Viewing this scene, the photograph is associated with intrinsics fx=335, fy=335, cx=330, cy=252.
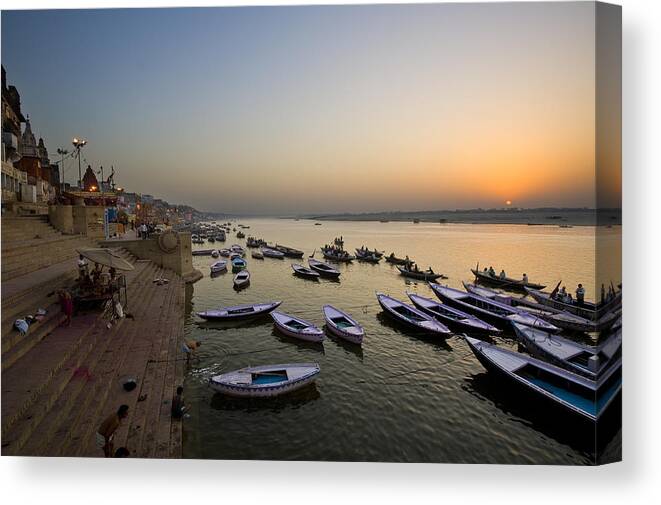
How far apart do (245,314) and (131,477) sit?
444 inches

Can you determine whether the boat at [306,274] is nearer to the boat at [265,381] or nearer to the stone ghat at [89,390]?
the boat at [265,381]

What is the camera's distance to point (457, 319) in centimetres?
1670

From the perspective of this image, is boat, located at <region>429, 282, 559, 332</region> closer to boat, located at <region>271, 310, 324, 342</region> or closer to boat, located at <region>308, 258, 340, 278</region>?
boat, located at <region>271, 310, 324, 342</region>

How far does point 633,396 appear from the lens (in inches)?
226

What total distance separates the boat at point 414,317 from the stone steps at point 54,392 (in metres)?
12.1

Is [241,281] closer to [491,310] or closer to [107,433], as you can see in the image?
[491,310]

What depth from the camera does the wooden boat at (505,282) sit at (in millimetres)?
26500

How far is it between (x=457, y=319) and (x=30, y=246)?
1838 centimetres

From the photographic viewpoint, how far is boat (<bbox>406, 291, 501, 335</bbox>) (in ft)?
52.7

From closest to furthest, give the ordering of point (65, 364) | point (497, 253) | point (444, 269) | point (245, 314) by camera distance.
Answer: point (65, 364)
point (245, 314)
point (444, 269)
point (497, 253)

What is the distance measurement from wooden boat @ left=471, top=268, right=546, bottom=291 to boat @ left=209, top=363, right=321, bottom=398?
22.3 meters

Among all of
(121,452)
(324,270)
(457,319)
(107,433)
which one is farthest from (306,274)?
(107,433)

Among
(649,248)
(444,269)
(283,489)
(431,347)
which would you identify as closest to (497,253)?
(444,269)

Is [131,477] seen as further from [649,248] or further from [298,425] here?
[649,248]
